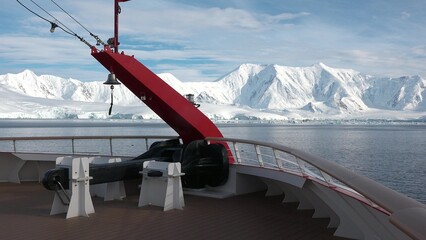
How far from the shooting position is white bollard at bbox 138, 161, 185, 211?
276 inches

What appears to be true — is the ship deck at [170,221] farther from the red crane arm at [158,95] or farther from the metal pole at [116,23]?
the metal pole at [116,23]

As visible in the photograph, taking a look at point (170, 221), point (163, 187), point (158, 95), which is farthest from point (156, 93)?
point (170, 221)

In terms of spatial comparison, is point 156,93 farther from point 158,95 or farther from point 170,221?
point 170,221

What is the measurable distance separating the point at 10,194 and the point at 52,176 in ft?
8.13

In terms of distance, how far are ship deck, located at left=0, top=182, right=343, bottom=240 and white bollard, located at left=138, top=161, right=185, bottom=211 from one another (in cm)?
15

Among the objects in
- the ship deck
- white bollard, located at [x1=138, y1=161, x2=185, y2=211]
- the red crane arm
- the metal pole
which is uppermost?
the metal pole

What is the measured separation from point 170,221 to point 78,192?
1.47 m

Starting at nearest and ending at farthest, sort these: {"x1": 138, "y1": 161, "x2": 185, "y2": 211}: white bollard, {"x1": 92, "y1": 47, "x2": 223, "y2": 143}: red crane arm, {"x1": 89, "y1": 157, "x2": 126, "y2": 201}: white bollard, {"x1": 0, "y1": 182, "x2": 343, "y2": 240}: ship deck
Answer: {"x1": 0, "y1": 182, "x2": 343, "y2": 240}: ship deck < {"x1": 138, "y1": 161, "x2": 185, "y2": 211}: white bollard < {"x1": 89, "y1": 157, "x2": 126, "y2": 201}: white bollard < {"x1": 92, "y1": 47, "x2": 223, "y2": 143}: red crane arm

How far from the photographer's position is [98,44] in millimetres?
7922

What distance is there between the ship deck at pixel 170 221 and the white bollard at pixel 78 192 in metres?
0.16

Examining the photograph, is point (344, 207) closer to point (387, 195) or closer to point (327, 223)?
point (327, 223)

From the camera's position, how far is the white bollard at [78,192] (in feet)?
21.3

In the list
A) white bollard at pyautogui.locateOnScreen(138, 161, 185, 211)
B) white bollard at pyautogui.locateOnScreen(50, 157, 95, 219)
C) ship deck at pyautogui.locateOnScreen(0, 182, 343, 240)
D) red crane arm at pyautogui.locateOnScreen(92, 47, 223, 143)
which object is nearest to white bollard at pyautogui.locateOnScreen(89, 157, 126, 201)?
ship deck at pyautogui.locateOnScreen(0, 182, 343, 240)

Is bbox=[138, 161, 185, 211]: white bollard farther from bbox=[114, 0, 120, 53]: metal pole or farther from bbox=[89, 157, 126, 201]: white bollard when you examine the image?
bbox=[114, 0, 120, 53]: metal pole
